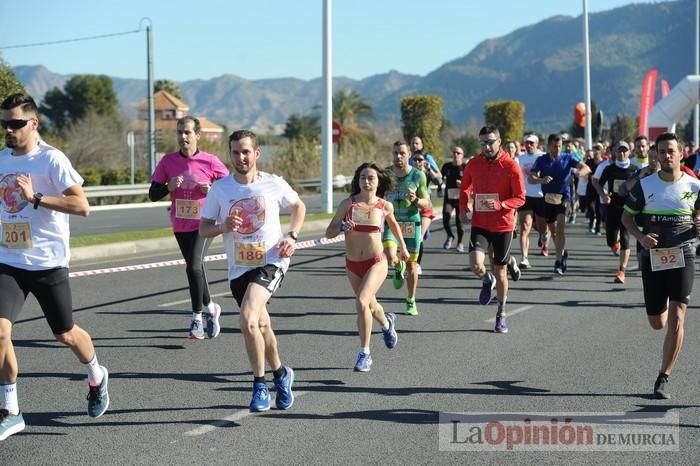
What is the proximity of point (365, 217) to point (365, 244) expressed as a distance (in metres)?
0.24

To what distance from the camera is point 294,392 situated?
24.1 feet

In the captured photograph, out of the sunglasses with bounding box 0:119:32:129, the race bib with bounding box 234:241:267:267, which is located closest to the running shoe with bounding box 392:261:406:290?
Answer: the race bib with bounding box 234:241:267:267

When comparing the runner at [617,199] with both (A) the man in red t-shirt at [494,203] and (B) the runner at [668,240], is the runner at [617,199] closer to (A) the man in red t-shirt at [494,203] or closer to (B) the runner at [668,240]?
(A) the man in red t-shirt at [494,203]

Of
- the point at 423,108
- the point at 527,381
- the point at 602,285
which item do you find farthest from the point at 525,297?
the point at 423,108

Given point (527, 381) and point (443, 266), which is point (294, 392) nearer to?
point (527, 381)

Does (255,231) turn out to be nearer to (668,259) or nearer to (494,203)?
(668,259)

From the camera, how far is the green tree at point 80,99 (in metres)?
102

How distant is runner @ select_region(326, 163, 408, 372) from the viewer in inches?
320

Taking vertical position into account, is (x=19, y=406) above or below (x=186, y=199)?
below

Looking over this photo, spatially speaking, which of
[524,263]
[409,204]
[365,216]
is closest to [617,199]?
[524,263]

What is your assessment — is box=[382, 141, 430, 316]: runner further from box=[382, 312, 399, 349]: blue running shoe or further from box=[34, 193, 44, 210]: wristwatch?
box=[34, 193, 44, 210]: wristwatch

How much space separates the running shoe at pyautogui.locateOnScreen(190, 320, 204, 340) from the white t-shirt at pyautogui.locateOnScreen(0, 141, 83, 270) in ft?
11.1

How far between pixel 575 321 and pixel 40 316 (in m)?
5.77

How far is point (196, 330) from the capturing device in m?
9.53
